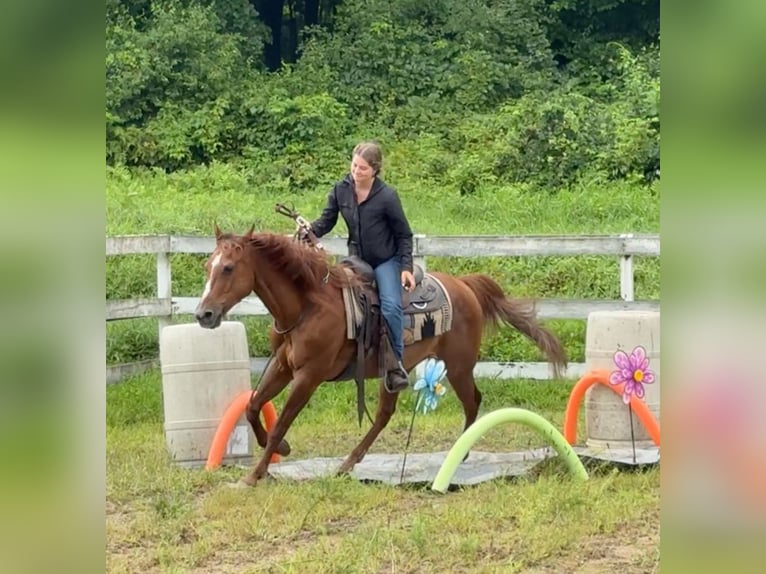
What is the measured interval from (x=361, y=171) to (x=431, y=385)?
4.60 ft

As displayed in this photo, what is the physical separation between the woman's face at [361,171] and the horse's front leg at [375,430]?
4.28 ft

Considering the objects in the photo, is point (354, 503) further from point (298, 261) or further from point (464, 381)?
point (464, 381)

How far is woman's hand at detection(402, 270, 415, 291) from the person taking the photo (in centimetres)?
664

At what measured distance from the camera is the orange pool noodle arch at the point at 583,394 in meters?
6.88

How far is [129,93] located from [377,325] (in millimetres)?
13434

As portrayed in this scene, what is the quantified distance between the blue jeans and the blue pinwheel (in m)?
0.20

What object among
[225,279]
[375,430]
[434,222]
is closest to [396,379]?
[375,430]

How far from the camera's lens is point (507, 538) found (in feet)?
16.1

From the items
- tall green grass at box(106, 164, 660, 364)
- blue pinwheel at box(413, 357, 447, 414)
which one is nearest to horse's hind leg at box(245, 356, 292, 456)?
blue pinwheel at box(413, 357, 447, 414)

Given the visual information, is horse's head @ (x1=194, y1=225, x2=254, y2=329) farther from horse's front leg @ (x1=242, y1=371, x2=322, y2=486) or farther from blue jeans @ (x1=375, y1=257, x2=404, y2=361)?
blue jeans @ (x1=375, y1=257, x2=404, y2=361)

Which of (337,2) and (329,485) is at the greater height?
(337,2)
